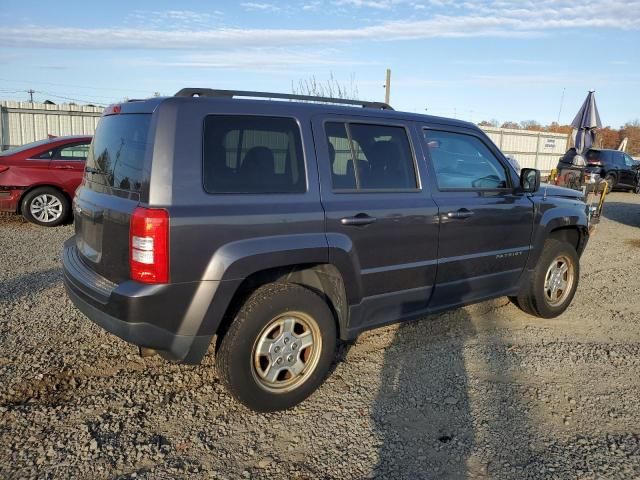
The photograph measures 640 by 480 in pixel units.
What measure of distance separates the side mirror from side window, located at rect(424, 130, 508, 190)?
0.15 meters

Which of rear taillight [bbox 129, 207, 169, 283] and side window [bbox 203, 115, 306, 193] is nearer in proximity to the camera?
rear taillight [bbox 129, 207, 169, 283]

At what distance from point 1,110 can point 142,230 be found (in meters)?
17.5

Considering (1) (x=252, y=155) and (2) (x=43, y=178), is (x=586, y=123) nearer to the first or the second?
(2) (x=43, y=178)

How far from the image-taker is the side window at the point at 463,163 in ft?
13.7

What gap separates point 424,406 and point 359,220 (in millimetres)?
1304

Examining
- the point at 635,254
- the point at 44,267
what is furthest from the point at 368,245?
the point at 635,254

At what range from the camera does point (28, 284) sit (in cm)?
580

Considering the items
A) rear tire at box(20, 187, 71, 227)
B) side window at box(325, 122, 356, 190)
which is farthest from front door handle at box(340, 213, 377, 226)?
rear tire at box(20, 187, 71, 227)

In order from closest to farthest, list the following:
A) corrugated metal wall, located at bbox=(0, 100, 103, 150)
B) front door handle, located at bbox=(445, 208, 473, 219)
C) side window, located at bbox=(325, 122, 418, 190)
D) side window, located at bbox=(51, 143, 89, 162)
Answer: side window, located at bbox=(325, 122, 418, 190)
front door handle, located at bbox=(445, 208, 473, 219)
side window, located at bbox=(51, 143, 89, 162)
corrugated metal wall, located at bbox=(0, 100, 103, 150)

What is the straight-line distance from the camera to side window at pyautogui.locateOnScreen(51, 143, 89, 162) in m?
9.18

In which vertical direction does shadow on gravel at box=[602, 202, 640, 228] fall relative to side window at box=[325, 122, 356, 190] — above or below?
below

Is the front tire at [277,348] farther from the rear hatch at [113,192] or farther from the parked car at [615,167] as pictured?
the parked car at [615,167]

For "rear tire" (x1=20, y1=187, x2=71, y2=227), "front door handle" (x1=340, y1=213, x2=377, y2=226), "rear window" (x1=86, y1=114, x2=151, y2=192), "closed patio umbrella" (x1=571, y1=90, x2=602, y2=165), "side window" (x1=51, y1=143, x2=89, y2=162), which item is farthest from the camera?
"closed patio umbrella" (x1=571, y1=90, x2=602, y2=165)

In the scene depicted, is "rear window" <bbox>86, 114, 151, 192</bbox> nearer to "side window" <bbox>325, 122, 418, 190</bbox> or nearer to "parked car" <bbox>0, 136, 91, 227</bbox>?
"side window" <bbox>325, 122, 418, 190</bbox>
